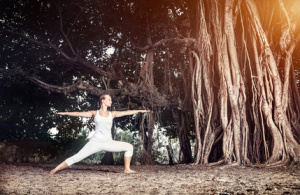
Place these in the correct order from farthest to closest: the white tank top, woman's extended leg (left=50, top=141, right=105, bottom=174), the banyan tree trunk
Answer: the banyan tree trunk < the white tank top < woman's extended leg (left=50, top=141, right=105, bottom=174)

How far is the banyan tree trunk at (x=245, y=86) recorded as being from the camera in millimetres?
4133

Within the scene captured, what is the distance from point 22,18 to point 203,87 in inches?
211

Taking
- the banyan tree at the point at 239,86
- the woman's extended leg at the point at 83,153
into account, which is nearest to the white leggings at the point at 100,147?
the woman's extended leg at the point at 83,153

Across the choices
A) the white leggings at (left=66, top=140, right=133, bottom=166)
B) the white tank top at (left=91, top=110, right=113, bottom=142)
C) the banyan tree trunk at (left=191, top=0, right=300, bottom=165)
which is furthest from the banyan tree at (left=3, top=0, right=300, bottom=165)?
the white tank top at (left=91, top=110, right=113, bottom=142)

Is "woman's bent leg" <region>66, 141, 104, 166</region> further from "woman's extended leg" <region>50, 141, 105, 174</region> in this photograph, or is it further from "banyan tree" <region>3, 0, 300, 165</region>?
"banyan tree" <region>3, 0, 300, 165</region>

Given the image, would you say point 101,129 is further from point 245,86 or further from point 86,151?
point 245,86

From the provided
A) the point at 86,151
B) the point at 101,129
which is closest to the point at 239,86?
the point at 101,129

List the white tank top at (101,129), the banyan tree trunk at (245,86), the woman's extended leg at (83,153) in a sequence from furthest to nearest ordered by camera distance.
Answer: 1. the banyan tree trunk at (245,86)
2. the white tank top at (101,129)
3. the woman's extended leg at (83,153)

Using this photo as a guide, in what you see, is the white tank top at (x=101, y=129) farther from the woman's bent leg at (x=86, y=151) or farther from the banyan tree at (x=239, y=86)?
the banyan tree at (x=239, y=86)

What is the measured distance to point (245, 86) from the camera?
4.80 metres

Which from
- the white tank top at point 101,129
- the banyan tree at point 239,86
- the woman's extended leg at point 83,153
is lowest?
the woman's extended leg at point 83,153

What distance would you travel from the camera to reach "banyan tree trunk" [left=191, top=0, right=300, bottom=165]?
413 centimetres

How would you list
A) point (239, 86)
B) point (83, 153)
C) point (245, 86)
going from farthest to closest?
point (245, 86), point (239, 86), point (83, 153)

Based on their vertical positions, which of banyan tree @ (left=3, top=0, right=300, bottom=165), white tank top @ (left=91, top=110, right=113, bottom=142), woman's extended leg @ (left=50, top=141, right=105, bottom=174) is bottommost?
woman's extended leg @ (left=50, top=141, right=105, bottom=174)
